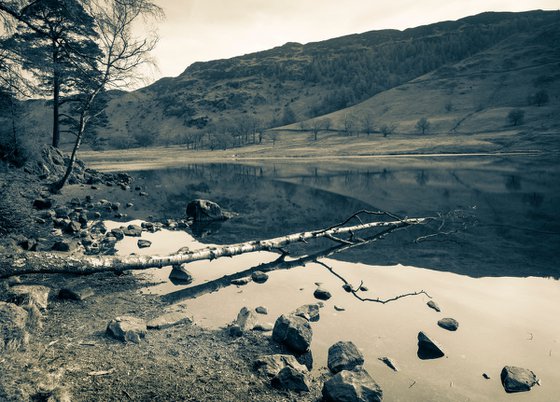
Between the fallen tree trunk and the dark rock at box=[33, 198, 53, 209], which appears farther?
the dark rock at box=[33, 198, 53, 209]

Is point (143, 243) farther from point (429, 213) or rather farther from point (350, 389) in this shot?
point (429, 213)

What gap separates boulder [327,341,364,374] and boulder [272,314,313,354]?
0.48m

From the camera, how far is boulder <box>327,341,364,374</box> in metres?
5.50

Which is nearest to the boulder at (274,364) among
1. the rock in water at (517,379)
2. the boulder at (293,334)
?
the boulder at (293,334)

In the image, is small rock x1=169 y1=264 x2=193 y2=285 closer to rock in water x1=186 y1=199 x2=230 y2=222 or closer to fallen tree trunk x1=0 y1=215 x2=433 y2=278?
fallen tree trunk x1=0 y1=215 x2=433 y2=278

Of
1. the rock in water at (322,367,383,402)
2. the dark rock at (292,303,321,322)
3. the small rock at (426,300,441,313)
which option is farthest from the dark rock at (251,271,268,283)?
the rock in water at (322,367,383,402)

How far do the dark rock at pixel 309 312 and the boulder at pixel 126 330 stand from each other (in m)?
3.14

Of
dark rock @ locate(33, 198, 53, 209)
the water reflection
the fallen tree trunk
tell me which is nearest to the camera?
the fallen tree trunk

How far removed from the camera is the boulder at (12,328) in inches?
178

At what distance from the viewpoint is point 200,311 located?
→ 7652 millimetres

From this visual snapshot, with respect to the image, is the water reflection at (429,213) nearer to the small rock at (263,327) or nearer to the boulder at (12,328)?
the small rock at (263,327)

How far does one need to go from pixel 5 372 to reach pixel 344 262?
940 centimetres

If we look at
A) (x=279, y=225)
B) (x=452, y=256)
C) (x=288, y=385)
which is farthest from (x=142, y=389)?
(x=279, y=225)

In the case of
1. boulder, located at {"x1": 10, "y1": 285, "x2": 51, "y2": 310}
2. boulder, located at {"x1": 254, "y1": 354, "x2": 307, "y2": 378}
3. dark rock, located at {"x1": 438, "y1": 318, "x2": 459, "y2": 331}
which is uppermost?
boulder, located at {"x1": 10, "y1": 285, "x2": 51, "y2": 310}
